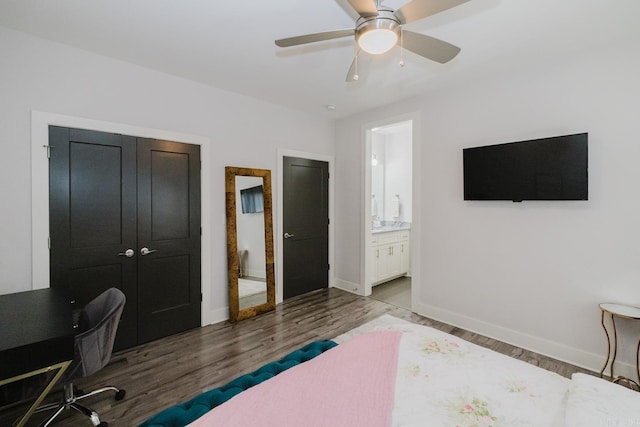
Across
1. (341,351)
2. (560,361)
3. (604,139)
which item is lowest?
(560,361)

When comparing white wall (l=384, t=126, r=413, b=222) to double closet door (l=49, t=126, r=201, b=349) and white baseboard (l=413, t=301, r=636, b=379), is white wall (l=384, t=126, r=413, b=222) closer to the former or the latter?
white baseboard (l=413, t=301, r=636, b=379)

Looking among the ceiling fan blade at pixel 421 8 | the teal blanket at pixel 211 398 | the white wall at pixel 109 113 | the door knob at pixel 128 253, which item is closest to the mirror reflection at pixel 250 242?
the white wall at pixel 109 113

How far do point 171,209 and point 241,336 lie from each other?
5.15ft

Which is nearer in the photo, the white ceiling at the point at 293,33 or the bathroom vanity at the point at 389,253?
the white ceiling at the point at 293,33

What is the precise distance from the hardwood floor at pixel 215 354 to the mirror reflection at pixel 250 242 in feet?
1.10

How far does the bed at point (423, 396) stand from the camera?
3.40 ft

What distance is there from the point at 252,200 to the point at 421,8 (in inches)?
110

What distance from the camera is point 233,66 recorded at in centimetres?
280

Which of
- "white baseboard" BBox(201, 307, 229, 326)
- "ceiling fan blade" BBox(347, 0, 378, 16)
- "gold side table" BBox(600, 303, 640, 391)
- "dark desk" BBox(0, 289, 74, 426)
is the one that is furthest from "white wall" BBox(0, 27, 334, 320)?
"gold side table" BBox(600, 303, 640, 391)

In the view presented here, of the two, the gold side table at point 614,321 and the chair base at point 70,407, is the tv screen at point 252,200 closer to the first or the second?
the chair base at point 70,407

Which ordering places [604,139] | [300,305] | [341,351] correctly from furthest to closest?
[300,305] < [604,139] < [341,351]

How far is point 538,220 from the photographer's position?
2691mm

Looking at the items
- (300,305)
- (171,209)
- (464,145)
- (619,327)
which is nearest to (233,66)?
(171,209)

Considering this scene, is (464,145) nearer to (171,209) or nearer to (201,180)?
(201,180)
